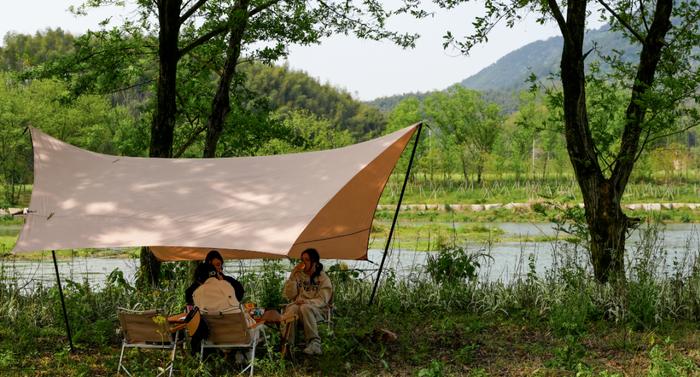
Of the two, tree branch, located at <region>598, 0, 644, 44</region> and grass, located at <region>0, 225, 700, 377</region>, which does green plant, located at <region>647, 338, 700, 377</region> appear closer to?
grass, located at <region>0, 225, 700, 377</region>

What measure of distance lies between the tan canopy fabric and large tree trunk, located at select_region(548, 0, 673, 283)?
2.43 m

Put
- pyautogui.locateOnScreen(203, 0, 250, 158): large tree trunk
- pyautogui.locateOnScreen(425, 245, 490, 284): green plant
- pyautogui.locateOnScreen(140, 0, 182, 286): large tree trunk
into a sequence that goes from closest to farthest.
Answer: pyautogui.locateOnScreen(425, 245, 490, 284): green plant < pyautogui.locateOnScreen(140, 0, 182, 286): large tree trunk < pyautogui.locateOnScreen(203, 0, 250, 158): large tree trunk

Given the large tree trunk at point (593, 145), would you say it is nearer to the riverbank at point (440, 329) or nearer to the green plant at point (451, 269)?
the riverbank at point (440, 329)

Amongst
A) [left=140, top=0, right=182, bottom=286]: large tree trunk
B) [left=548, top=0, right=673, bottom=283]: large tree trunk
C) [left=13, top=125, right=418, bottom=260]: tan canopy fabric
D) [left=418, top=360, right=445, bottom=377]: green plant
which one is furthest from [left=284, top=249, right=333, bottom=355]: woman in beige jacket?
[left=140, top=0, right=182, bottom=286]: large tree trunk

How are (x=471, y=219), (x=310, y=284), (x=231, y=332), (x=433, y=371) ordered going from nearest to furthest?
(x=433, y=371), (x=231, y=332), (x=310, y=284), (x=471, y=219)

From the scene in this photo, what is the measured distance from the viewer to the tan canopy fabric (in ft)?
20.0

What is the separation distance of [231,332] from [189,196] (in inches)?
Result: 49.2

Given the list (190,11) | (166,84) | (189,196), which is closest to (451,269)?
(189,196)

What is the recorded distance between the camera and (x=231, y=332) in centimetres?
609

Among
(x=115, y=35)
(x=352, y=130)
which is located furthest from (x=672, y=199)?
(x=352, y=130)

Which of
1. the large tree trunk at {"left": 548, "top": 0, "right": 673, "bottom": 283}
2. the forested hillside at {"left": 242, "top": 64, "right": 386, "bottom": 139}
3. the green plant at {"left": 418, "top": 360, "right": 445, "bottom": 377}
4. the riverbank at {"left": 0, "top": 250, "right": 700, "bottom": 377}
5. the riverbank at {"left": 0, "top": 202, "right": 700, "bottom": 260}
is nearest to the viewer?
the green plant at {"left": 418, "top": 360, "right": 445, "bottom": 377}

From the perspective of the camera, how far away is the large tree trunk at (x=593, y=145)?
891 centimetres

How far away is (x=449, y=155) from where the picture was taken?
49031mm

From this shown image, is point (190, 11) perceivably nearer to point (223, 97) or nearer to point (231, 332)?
point (223, 97)
